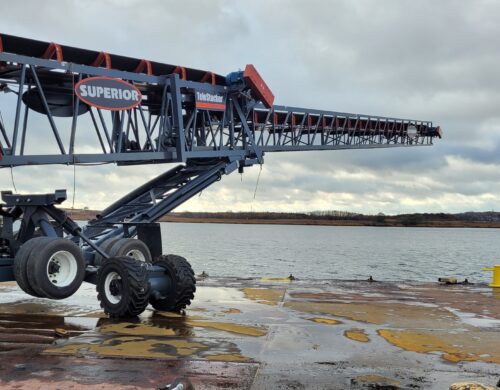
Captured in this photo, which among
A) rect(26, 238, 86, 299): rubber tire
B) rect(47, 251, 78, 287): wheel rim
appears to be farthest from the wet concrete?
rect(47, 251, 78, 287): wheel rim

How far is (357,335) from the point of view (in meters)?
9.95

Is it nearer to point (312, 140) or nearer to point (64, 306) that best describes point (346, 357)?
point (64, 306)

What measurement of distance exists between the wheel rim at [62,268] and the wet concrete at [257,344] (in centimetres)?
82

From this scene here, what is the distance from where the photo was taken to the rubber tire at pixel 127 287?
36.3ft

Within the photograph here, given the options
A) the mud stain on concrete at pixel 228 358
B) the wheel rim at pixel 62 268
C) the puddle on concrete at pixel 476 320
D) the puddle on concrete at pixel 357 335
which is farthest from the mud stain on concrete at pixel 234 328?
the puddle on concrete at pixel 476 320

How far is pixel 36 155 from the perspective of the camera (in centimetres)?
1237

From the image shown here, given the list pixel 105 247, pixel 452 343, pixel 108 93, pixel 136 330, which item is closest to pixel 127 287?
pixel 136 330

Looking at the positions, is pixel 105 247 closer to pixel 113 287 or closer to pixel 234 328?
pixel 113 287

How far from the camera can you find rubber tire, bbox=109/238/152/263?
13.3 m

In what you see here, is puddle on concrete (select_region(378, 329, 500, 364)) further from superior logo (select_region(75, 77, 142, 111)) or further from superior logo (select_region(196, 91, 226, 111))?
superior logo (select_region(196, 91, 226, 111))

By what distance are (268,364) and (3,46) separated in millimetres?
9372

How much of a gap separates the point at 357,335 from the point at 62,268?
592 cm

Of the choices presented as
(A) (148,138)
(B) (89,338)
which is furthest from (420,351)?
(A) (148,138)

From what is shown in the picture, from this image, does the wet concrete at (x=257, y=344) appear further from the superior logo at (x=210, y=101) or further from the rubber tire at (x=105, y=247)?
the superior logo at (x=210, y=101)
